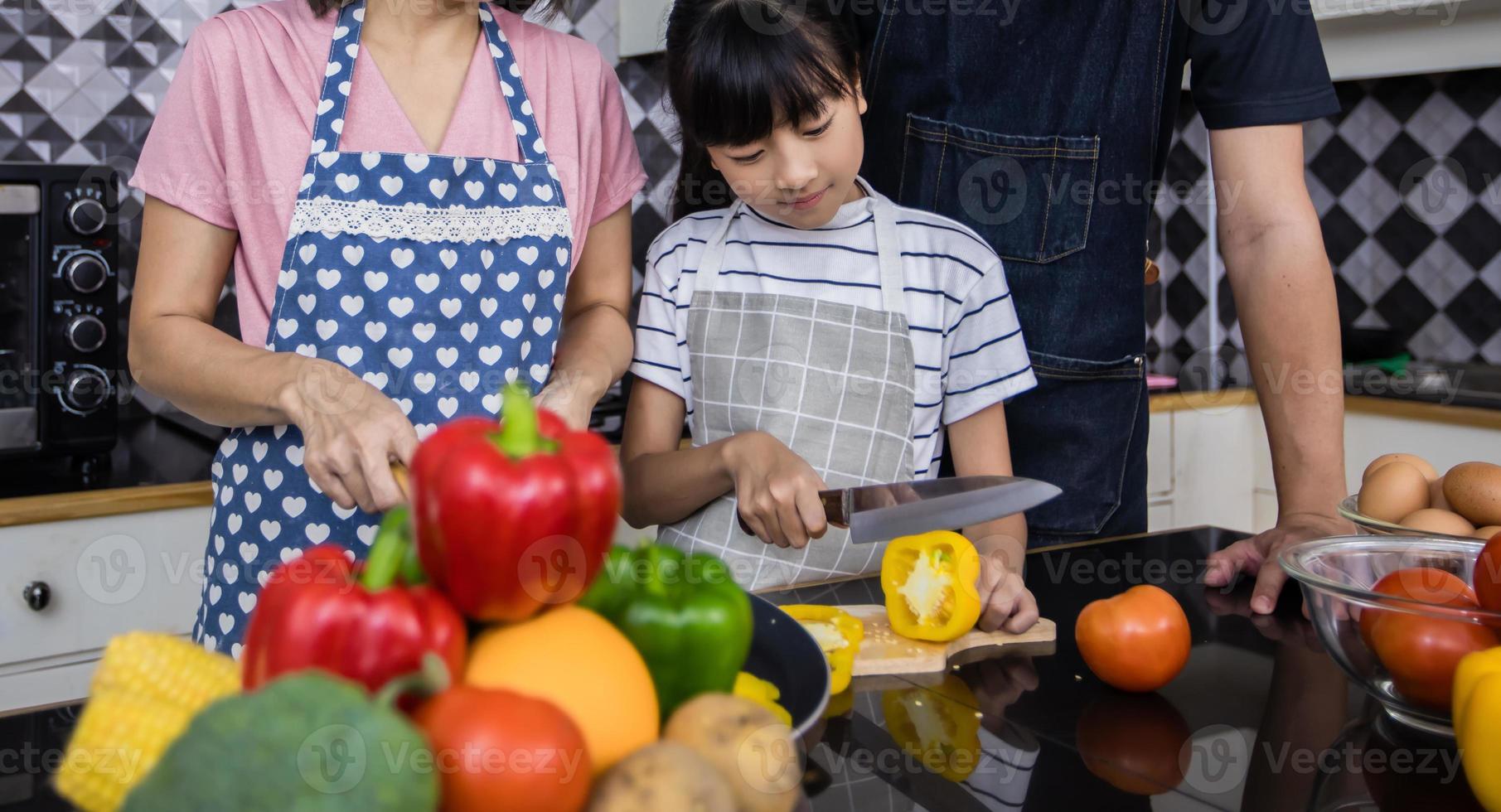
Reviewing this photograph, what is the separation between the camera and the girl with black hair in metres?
1.16

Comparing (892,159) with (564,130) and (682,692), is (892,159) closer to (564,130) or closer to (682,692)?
(564,130)

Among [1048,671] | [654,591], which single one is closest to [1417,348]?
[1048,671]

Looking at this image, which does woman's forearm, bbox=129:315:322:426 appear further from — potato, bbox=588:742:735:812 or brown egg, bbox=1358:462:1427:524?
brown egg, bbox=1358:462:1427:524

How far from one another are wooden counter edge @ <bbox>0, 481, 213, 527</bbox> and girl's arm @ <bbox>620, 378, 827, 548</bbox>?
2.20 ft

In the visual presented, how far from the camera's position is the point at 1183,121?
2.85 meters

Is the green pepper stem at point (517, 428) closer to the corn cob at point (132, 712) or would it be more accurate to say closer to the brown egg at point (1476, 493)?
the corn cob at point (132, 712)

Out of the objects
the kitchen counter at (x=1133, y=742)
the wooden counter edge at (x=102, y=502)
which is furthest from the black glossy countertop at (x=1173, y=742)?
the wooden counter edge at (x=102, y=502)

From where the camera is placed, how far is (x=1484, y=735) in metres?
0.59

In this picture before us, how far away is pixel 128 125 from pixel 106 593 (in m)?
0.90

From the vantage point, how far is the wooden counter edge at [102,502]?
153cm

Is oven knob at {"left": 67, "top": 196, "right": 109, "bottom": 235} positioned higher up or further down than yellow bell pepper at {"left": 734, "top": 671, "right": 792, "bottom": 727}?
higher up

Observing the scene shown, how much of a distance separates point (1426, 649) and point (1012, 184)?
2.62ft

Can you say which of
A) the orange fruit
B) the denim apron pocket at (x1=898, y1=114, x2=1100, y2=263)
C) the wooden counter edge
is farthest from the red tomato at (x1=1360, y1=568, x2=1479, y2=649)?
the wooden counter edge

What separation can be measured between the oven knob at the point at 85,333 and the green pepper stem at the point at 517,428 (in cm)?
149
